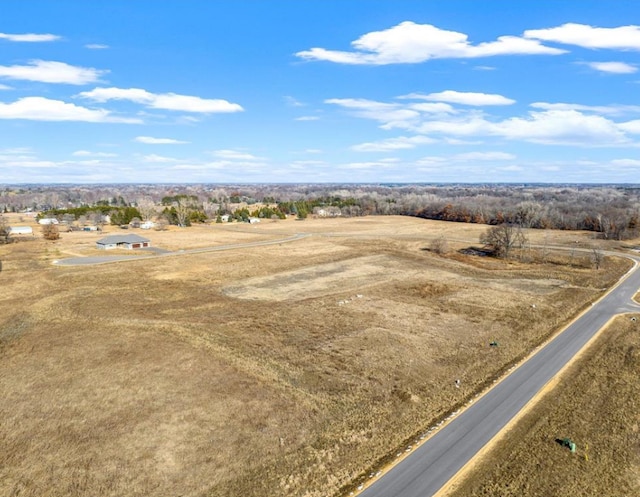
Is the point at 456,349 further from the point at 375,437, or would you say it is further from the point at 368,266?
the point at 368,266

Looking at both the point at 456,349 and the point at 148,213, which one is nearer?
the point at 456,349

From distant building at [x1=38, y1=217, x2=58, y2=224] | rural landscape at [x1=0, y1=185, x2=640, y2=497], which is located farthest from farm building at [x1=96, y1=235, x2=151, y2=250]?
distant building at [x1=38, y1=217, x2=58, y2=224]

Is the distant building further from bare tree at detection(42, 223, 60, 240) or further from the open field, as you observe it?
the open field

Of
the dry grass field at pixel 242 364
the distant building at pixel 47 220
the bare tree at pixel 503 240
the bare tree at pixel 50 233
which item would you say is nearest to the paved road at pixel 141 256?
the dry grass field at pixel 242 364

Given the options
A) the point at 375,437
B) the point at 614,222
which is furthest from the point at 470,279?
the point at 614,222

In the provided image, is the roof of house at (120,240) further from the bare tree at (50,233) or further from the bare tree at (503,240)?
the bare tree at (503,240)
